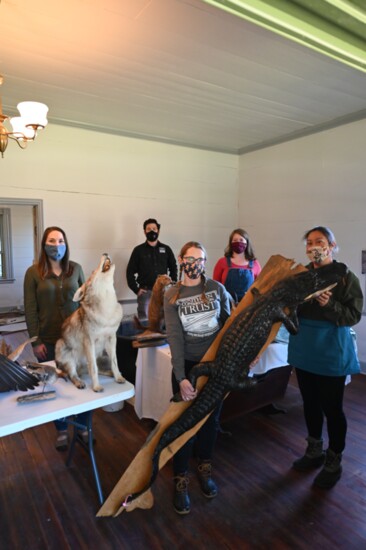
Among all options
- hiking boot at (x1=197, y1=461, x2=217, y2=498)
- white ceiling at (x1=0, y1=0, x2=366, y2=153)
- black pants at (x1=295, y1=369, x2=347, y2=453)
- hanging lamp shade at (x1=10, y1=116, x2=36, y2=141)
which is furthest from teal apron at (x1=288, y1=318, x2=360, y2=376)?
hanging lamp shade at (x1=10, y1=116, x2=36, y2=141)

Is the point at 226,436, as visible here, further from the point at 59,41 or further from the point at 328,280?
the point at 59,41

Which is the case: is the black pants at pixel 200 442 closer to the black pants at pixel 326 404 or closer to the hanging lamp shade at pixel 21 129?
the black pants at pixel 326 404

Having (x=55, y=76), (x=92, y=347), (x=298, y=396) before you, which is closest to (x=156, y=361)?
(x=92, y=347)

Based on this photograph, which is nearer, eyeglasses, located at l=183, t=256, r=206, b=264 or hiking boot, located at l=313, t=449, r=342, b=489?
eyeglasses, located at l=183, t=256, r=206, b=264

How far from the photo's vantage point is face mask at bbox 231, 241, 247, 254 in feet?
10.8

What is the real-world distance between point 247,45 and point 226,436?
2.95 metres

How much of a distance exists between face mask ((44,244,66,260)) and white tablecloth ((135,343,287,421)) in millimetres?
989

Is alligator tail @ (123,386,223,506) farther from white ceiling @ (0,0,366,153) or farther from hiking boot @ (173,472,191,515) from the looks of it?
white ceiling @ (0,0,366,153)

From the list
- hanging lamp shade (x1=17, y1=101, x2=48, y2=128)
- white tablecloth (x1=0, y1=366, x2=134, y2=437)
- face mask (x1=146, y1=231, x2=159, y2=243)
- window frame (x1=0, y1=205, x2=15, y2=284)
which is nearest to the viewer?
white tablecloth (x1=0, y1=366, x2=134, y2=437)

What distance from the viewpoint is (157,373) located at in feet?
9.03

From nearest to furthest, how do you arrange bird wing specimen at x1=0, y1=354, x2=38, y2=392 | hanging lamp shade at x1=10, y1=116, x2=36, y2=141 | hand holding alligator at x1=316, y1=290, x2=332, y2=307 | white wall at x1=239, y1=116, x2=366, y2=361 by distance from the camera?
bird wing specimen at x1=0, y1=354, x2=38, y2=392, hand holding alligator at x1=316, y1=290, x2=332, y2=307, hanging lamp shade at x1=10, y1=116, x2=36, y2=141, white wall at x1=239, y1=116, x2=366, y2=361

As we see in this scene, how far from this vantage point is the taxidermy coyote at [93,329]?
5.79 ft

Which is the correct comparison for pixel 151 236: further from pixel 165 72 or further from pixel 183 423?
pixel 183 423

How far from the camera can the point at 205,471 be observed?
2.17 m
